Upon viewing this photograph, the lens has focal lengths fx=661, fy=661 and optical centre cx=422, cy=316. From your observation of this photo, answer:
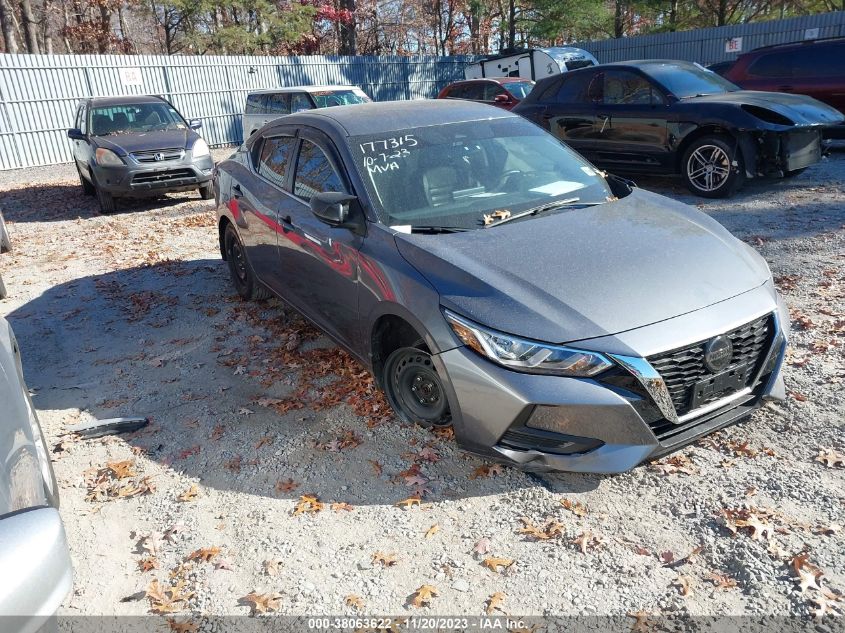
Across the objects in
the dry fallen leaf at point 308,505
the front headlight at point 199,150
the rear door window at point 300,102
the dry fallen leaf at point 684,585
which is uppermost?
the rear door window at point 300,102

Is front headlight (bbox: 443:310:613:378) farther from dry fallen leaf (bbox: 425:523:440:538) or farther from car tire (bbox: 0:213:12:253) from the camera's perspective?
car tire (bbox: 0:213:12:253)

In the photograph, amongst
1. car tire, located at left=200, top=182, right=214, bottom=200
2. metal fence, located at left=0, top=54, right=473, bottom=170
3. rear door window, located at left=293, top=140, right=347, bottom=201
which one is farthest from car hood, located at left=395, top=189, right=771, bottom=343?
metal fence, located at left=0, top=54, right=473, bottom=170

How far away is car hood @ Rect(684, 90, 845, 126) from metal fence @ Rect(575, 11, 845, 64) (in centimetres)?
1298

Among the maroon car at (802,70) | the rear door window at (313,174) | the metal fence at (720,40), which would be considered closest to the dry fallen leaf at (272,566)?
the rear door window at (313,174)

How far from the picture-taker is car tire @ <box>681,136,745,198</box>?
8.34 metres

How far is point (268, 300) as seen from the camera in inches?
250

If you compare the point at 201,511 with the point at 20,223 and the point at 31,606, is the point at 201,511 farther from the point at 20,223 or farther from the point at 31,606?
the point at 20,223

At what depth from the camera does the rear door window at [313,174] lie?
424 centimetres

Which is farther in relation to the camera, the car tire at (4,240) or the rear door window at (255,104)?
the rear door window at (255,104)

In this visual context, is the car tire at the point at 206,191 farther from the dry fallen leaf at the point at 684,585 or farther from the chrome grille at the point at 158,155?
the dry fallen leaf at the point at 684,585

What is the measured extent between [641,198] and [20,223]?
34.7ft

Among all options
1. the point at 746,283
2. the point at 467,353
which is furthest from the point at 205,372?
the point at 746,283

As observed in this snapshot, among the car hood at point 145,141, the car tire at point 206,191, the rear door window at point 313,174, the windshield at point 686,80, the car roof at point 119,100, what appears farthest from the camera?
the car roof at point 119,100

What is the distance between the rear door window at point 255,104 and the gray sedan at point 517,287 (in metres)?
11.4
